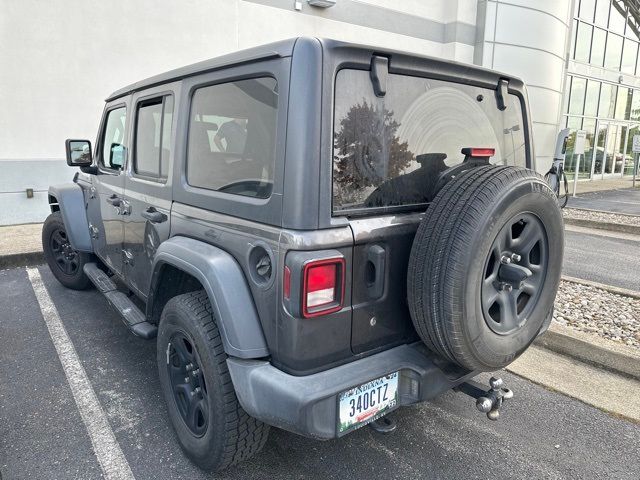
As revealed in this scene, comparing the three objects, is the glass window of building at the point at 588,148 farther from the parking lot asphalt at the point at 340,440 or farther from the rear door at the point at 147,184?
the rear door at the point at 147,184

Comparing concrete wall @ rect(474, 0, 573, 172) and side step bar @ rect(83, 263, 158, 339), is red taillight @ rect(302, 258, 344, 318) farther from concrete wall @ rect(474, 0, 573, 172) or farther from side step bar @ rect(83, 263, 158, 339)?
concrete wall @ rect(474, 0, 573, 172)

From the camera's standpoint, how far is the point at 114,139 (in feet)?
12.1

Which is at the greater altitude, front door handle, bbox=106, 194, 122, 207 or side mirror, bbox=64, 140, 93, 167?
side mirror, bbox=64, 140, 93, 167

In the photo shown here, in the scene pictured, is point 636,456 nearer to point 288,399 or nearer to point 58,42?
point 288,399

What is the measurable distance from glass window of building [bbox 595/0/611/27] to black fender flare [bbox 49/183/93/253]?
18.9 meters

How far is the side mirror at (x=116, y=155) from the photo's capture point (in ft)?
11.2

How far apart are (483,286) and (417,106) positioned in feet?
2.87

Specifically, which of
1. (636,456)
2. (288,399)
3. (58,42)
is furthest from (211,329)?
(58,42)

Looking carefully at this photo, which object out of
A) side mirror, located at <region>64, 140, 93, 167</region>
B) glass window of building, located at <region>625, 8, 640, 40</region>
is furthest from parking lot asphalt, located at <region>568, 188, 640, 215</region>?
side mirror, located at <region>64, 140, 93, 167</region>

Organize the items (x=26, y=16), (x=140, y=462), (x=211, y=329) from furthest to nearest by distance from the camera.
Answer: (x=26, y=16) → (x=140, y=462) → (x=211, y=329)

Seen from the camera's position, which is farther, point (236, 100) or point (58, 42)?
point (58, 42)

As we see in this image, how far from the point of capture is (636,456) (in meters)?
2.46

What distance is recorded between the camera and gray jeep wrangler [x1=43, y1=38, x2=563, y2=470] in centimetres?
180

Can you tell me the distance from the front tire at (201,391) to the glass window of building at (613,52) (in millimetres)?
20169
